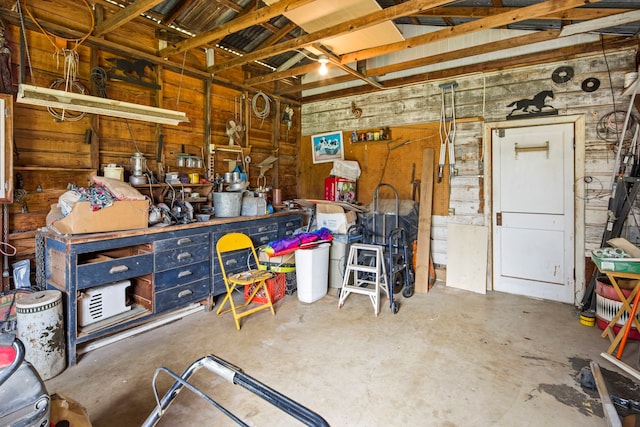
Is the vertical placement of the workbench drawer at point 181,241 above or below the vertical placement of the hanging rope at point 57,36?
below

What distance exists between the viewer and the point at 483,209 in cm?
428

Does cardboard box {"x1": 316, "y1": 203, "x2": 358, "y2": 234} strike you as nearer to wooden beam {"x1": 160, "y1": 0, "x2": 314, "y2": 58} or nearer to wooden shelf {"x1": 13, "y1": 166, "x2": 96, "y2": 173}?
wooden beam {"x1": 160, "y1": 0, "x2": 314, "y2": 58}

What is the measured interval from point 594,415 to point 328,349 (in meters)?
1.77

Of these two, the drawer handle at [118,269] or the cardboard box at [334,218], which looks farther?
the cardboard box at [334,218]

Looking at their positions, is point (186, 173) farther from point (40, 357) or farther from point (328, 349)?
point (328, 349)

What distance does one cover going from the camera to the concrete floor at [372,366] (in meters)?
2.01

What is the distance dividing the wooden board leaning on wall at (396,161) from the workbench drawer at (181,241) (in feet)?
8.37

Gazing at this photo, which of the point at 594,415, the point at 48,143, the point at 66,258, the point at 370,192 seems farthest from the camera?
the point at 370,192

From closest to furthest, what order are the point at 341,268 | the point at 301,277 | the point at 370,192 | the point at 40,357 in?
the point at 40,357 < the point at 301,277 < the point at 341,268 < the point at 370,192

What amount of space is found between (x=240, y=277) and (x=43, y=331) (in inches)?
60.5

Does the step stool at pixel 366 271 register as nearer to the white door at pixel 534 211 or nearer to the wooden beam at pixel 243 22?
the white door at pixel 534 211

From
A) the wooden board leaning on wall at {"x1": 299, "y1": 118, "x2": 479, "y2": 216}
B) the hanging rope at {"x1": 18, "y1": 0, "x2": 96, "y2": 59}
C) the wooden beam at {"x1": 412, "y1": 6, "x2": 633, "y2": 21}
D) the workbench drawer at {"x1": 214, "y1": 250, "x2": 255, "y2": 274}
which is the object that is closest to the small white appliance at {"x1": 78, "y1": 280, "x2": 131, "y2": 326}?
the workbench drawer at {"x1": 214, "y1": 250, "x2": 255, "y2": 274}

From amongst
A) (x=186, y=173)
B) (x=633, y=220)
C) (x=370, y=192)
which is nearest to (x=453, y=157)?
(x=370, y=192)

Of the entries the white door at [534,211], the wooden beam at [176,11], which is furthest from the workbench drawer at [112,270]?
the white door at [534,211]
